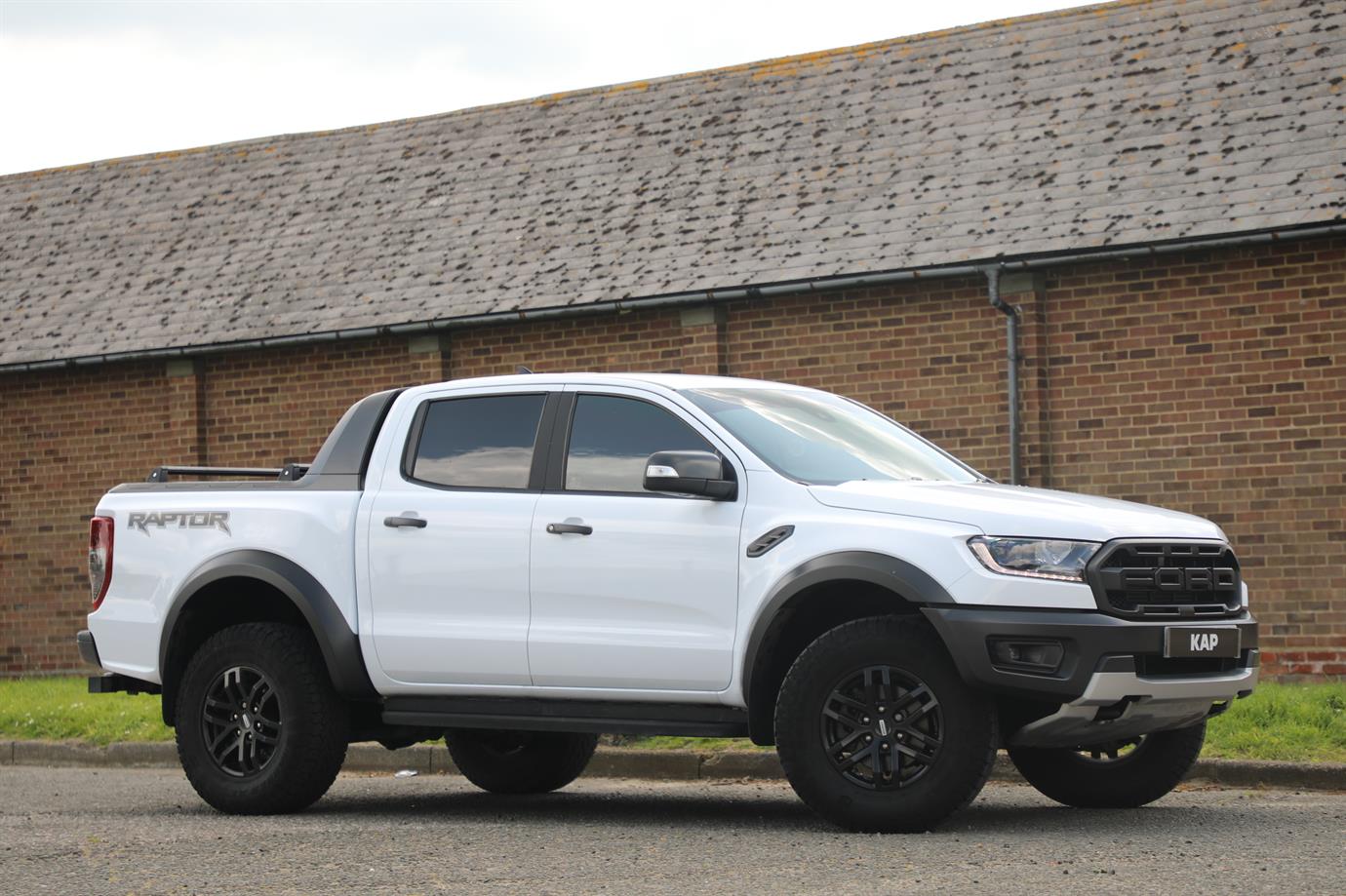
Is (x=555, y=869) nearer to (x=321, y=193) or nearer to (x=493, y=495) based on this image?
(x=493, y=495)

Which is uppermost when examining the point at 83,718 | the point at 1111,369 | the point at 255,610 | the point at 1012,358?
the point at 1012,358

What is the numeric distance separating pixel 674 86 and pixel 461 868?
1470 cm

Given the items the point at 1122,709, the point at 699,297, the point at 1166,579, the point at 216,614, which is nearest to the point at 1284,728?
the point at 1166,579

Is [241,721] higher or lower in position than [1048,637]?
lower

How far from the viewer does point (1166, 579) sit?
7.10 metres

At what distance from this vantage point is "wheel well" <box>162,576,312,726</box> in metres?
8.80

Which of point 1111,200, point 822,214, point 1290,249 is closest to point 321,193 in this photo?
point 822,214

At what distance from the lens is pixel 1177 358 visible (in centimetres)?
1425

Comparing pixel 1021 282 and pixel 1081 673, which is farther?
pixel 1021 282

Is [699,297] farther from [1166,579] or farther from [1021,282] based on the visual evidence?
[1166,579]

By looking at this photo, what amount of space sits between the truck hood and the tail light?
3957 mm

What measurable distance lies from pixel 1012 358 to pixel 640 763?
18.3 feet

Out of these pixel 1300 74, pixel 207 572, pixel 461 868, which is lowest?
pixel 461 868

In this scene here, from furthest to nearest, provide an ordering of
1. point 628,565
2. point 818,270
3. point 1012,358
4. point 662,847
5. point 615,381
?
point 818,270
point 1012,358
point 615,381
point 628,565
point 662,847
